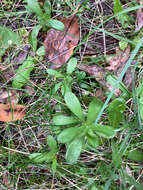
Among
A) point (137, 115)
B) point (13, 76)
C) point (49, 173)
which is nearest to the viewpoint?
point (137, 115)

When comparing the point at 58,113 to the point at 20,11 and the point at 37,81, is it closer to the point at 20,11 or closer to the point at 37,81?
the point at 37,81

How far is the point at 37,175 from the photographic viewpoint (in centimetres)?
188

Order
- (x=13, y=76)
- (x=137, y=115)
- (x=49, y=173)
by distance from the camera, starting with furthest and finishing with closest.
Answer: (x=13, y=76) → (x=49, y=173) → (x=137, y=115)

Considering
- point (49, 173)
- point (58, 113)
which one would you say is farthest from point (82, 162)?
point (58, 113)

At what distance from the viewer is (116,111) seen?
167 centimetres

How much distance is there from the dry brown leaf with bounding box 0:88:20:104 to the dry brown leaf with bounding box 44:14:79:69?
0.38 m

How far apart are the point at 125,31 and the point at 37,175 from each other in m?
1.33

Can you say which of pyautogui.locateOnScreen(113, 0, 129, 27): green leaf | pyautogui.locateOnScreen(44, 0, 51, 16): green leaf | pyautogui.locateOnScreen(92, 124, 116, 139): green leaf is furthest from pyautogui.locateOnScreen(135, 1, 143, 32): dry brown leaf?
pyautogui.locateOnScreen(92, 124, 116, 139): green leaf

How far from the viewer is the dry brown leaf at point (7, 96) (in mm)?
1988

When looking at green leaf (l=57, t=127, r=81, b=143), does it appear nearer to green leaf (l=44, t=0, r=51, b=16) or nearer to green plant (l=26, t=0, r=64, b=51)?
green plant (l=26, t=0, r=64, b=51)

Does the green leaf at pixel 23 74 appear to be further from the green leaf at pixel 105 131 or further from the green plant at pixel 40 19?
the green leaf at pixel 105 131

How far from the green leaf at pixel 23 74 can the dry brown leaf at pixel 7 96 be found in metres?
0.06

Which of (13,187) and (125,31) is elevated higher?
(125,31)

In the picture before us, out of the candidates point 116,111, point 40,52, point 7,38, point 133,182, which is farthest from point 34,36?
point 133,182
